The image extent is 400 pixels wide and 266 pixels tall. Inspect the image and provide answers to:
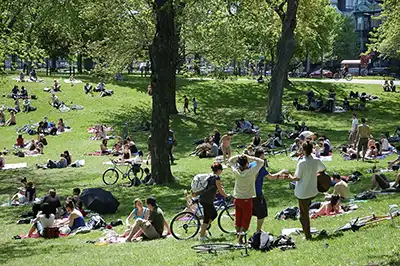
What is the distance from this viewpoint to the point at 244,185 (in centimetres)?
1162

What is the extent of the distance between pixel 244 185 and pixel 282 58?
85.2 ft

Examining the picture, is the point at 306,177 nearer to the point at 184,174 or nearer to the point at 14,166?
the point at 184,174

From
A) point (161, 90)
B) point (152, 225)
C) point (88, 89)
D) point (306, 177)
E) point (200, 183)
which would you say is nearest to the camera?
point (306, 177)

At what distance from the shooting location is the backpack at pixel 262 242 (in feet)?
37.0

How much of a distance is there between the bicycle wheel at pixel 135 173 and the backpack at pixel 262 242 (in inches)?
476

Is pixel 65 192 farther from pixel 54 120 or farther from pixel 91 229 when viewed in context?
pixel 54 120

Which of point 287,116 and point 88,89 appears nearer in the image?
point 287,116

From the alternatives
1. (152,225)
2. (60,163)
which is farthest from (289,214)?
(60,163)

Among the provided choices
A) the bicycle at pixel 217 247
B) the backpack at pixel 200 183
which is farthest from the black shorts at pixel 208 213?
the bicycle at pixel 217 247

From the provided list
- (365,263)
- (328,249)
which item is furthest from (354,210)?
(365,263)

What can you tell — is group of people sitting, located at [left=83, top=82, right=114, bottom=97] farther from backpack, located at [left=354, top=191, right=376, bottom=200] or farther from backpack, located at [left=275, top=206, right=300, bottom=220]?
backpack, located at [left=275, top=206, right=300, bottom=220]

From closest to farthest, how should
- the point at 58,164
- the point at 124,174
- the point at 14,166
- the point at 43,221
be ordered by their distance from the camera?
the point at 43,221 < the point at 124,174 < the point at 58,164 < the point at 14,166

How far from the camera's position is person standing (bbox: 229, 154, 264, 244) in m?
11.6

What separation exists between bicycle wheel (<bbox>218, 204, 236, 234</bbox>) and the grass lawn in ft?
0.78
